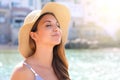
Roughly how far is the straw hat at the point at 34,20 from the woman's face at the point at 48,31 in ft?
0.05

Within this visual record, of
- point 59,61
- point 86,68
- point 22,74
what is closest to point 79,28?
point 86,68

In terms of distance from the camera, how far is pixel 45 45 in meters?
0.93

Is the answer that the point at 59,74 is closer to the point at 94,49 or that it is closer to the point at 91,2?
the point at 94,49

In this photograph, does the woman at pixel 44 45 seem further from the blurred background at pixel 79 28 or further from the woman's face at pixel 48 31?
the blurred background at pixel 79 28

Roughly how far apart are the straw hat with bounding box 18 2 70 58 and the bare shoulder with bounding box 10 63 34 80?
0.27 feet

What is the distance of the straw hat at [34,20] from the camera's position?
3.10ft

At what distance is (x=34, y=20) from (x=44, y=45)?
2.4 inches

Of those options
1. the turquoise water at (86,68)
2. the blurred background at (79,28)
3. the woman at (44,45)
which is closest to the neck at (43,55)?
the woman at (44,45)

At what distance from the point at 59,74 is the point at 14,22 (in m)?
15.0

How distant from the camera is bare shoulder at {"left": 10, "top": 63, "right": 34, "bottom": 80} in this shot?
885 millimetres

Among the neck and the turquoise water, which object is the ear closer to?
the neck

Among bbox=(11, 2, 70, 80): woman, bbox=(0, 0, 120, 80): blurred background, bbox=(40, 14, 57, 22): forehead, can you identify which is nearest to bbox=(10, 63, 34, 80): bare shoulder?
bbox=(11, 2, 70, 80): woman

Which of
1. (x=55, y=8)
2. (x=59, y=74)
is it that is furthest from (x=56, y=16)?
(x=59, y=74)

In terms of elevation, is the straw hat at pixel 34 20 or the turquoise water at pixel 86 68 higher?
the straw hat at pixel 34 20
